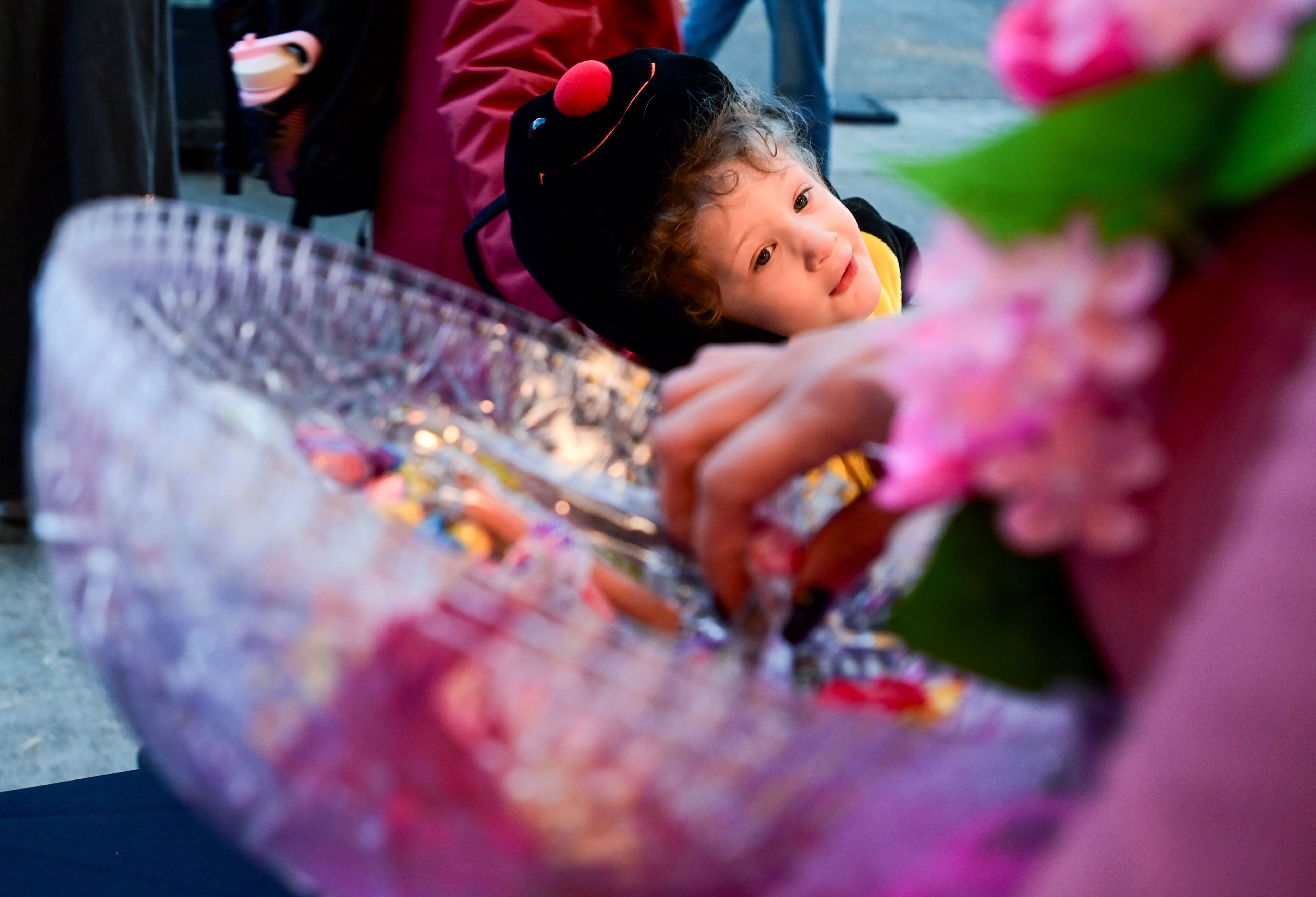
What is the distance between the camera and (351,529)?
14.0 inches

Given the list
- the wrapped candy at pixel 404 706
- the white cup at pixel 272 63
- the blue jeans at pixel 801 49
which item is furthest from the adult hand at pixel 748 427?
the blue jeans at pixel 801 49

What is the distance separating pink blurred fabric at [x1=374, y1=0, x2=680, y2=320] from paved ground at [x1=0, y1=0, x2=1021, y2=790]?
32 cm

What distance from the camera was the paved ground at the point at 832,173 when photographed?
1662mm

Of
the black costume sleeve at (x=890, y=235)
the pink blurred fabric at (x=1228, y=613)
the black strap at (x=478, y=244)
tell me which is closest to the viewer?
the pink blurred fabric at (x=1228, y=613)

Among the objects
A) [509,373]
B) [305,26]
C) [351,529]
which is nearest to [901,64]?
[305,26]

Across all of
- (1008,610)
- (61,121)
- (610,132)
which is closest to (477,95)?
(610,132)

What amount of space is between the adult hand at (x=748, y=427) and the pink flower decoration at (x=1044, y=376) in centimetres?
9

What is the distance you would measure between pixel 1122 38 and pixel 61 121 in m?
1.79

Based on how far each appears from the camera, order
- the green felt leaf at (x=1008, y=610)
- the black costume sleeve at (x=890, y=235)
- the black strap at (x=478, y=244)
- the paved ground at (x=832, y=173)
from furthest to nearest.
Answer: the paved ground at (x=832, y=173) → the black costume sleeve at (x=890, y=235) → the black strap at (x=478, y=244) → the green felt leaf at (x=1008, y=610)

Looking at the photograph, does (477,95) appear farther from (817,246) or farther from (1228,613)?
(1228,613)

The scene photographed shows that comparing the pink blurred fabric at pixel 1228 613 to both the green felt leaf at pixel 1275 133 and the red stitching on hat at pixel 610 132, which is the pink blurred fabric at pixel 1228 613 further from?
the red stitching on hat at pixel 610 132

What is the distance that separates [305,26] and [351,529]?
4.88 ft

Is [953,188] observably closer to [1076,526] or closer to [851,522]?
[1076,526]

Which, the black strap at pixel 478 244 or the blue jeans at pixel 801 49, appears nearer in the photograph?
the black strap at pixel 478 244
